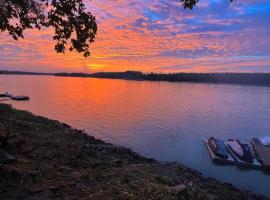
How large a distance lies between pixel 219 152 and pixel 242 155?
6.72ft

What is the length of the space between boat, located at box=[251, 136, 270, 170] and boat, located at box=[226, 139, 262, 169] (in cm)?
41

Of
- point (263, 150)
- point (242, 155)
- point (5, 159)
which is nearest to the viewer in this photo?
point (5, 159)

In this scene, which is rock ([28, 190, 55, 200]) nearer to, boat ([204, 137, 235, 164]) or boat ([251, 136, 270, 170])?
boat ([204, 137, 235, 164])

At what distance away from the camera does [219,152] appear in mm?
26922

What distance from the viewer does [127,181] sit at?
9.50 m

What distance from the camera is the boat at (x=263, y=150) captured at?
2512 cm

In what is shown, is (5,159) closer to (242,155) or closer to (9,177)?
(9,177)

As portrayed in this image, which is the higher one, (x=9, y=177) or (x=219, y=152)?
(x=9, y=177)

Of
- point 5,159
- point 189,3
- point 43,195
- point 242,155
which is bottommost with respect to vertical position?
point 242,155

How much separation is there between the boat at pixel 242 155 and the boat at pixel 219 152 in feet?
2.07

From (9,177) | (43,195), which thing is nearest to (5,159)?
(9,177)

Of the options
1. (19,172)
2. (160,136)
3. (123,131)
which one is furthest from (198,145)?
(19,172)

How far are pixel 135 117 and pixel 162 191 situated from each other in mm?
40898

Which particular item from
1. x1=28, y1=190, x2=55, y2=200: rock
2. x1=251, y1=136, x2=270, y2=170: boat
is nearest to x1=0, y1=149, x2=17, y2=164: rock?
x1=28, y1=190, x2=55, y2=200: rock
